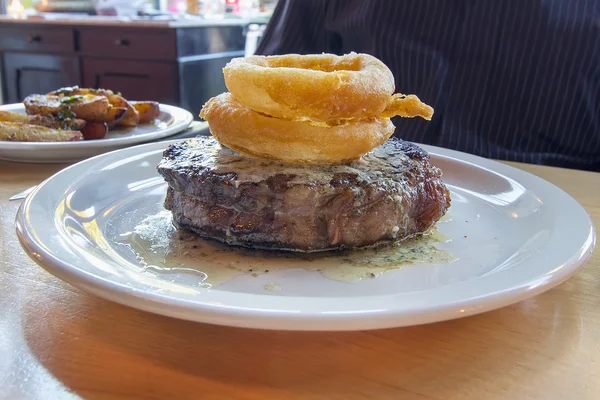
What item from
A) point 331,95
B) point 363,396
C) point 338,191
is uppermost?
point 331,95

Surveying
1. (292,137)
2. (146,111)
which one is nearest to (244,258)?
(292,137)

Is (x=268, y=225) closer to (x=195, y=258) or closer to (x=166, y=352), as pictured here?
(x=195, y=258)

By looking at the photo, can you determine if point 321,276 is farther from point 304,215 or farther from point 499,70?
point 499,70

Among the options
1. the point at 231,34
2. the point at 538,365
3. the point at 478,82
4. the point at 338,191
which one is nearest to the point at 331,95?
the point at 338,191

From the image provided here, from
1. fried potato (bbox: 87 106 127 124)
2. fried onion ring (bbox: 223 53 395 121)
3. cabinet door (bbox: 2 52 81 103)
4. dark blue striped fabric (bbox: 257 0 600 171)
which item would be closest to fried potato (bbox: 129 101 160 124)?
fried potato (bbox: 87 106 127 124)

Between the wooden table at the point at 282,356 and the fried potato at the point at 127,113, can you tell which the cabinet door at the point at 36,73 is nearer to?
the fried potato at the point at 127,113

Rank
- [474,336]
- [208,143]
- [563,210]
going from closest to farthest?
[474,336]
[563,210]
[208,143]

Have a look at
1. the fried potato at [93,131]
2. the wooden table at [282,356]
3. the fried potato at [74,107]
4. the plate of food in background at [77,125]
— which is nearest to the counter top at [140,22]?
A: the plate of food in background at [77,125]

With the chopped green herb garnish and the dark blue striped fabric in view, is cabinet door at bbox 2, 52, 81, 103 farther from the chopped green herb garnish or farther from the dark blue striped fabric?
the dark blue striped fabric
